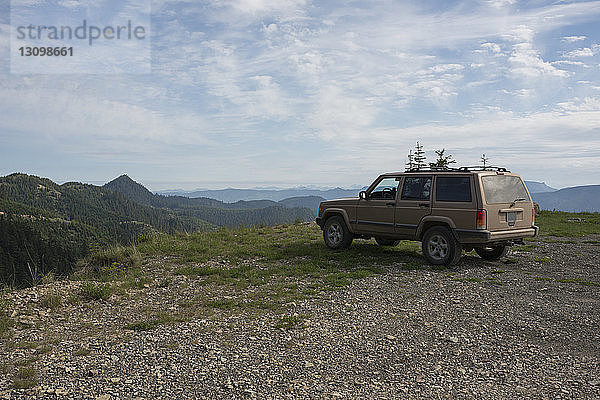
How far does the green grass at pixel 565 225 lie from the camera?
17016mm

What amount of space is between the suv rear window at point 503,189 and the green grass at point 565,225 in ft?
A: 23.2

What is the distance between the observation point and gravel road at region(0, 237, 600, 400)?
15.9ft

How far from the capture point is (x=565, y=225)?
1942 cm

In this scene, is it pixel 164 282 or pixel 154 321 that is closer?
pixel 154 321

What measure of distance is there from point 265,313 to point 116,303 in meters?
2.91

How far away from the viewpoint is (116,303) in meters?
8.17

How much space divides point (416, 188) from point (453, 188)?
1.06 meters

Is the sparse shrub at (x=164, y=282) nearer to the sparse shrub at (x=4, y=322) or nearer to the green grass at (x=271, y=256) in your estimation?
the green grass at (x=271, y=256)

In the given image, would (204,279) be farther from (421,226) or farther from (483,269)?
(483,269)

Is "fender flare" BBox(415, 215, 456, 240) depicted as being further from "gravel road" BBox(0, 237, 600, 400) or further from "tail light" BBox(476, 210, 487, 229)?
"gravel road" BBox(0, 237, 600, 400)

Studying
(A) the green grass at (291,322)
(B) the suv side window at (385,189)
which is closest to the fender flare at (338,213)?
(B) the suv side window at (385,189)

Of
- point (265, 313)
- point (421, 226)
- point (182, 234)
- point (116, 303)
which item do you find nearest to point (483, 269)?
point (421, 226)

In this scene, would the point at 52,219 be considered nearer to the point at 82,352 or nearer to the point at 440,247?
the point at 440,247

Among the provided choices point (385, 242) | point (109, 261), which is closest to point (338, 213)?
point (385, 242)
